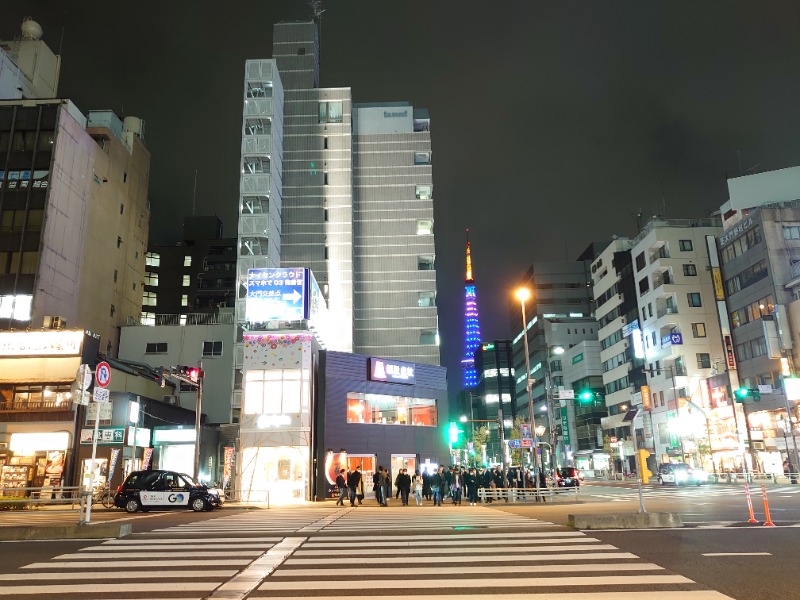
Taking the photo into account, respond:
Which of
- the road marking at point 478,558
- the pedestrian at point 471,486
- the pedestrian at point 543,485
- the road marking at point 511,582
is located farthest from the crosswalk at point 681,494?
the road marking at point 511,582

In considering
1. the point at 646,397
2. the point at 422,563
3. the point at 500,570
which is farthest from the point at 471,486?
the point at 646,397

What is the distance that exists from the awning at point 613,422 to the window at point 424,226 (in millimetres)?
35732

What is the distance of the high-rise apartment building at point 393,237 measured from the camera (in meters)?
73.2

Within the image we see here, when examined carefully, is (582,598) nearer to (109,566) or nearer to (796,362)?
(109,566)

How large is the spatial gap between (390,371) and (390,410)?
Answer: 2.84 metres

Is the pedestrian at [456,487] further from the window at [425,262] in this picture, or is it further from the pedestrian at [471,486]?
the window at [425,262]

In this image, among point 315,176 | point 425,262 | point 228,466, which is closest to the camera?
point 228,466

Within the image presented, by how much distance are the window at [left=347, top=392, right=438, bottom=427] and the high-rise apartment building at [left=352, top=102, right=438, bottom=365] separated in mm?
26468

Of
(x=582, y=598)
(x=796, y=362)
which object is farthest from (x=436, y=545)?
(x=796, y=362)

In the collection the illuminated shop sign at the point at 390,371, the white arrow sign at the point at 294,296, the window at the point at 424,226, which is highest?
the window at the point at 424,226

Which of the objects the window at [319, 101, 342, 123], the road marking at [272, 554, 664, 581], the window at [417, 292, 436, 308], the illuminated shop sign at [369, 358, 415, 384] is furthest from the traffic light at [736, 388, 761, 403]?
the window at [319, 101, 342, 123]

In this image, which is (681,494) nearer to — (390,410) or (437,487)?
(437,487)

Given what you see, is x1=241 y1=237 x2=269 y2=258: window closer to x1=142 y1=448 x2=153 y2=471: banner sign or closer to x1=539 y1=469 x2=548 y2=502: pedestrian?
x1=142 y1=448 x2=153 y2=471: banner sign

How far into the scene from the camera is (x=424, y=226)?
76688 mm
